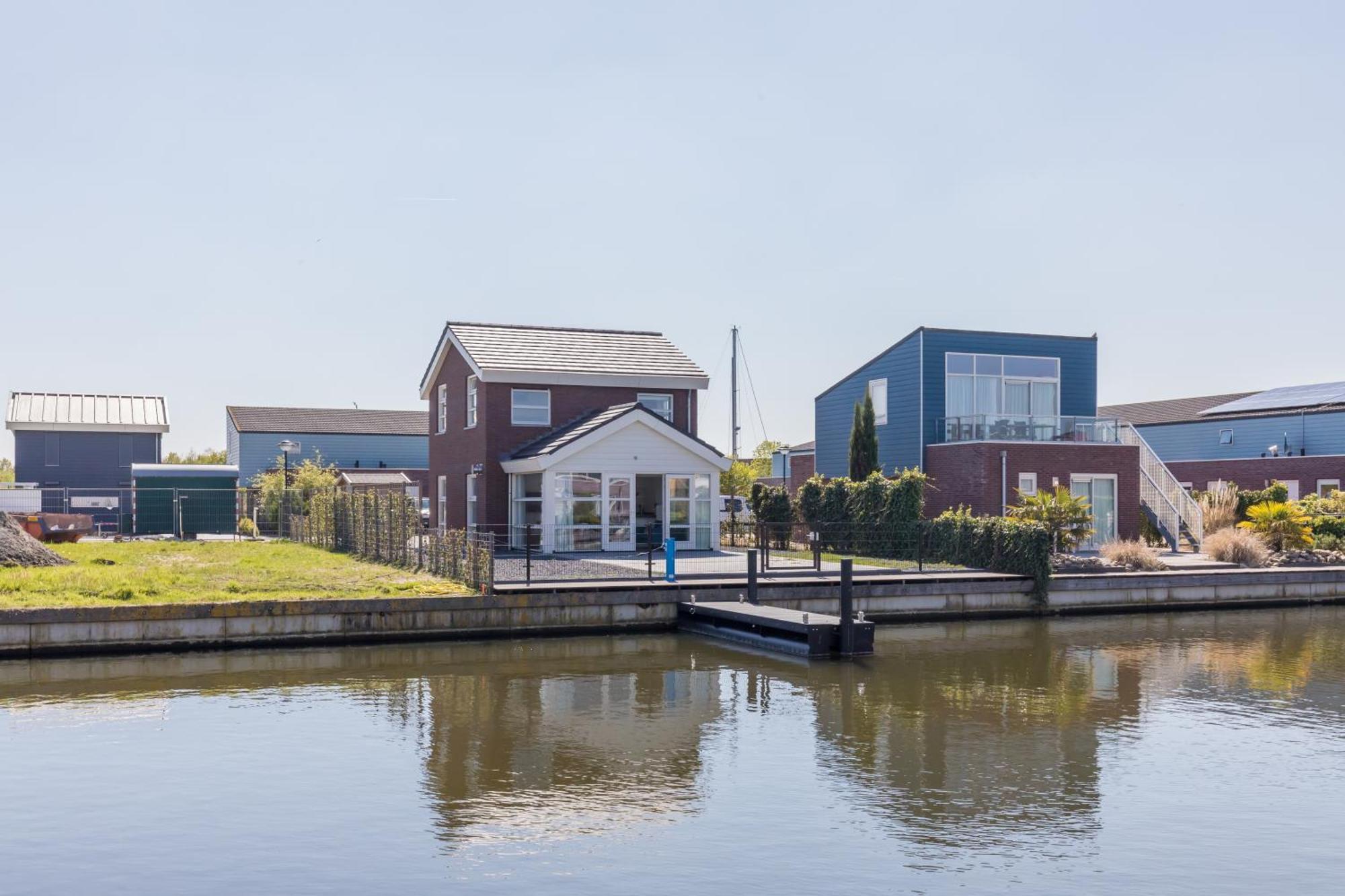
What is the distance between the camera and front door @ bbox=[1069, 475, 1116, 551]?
33.8m

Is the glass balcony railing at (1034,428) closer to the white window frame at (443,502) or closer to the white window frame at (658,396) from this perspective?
the white window frame at (658,396)

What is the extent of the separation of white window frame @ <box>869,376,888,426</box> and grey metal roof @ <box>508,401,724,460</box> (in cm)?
825

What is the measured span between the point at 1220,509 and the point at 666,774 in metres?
27.5

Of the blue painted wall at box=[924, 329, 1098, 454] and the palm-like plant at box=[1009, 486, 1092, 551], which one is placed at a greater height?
the blue painted wall at box=[924, 329, 1098, 454]

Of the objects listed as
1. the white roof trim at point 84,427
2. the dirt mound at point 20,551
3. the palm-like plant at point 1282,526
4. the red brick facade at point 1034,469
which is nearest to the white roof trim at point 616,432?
the red brick facade at point 1034,469

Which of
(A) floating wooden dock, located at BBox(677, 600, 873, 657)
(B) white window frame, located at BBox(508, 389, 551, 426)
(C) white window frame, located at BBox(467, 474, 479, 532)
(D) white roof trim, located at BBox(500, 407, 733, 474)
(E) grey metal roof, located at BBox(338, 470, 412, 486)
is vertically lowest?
(A) floating wooden dock, located at BBox(677, 600, 873, 657)

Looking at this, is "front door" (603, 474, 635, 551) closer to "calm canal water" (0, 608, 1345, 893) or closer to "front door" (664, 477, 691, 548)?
"front door" (664, 477, 691, 548)

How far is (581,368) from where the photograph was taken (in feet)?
111

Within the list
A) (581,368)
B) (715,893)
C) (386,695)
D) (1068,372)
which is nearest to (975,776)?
(715,893)

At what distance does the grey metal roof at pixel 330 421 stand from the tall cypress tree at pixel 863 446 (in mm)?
31445

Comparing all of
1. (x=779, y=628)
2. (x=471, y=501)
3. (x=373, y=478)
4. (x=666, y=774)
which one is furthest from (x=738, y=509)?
(x=666, y=774)

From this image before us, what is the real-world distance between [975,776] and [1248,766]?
311cm

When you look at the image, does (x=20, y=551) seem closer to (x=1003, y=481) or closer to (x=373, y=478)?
(x=1003, y=481)

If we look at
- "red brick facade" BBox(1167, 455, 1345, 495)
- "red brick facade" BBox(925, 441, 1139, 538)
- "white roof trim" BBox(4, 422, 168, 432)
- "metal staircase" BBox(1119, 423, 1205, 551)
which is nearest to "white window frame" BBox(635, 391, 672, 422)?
"red brick facade" BBox(925, 441, 1139, 538)
